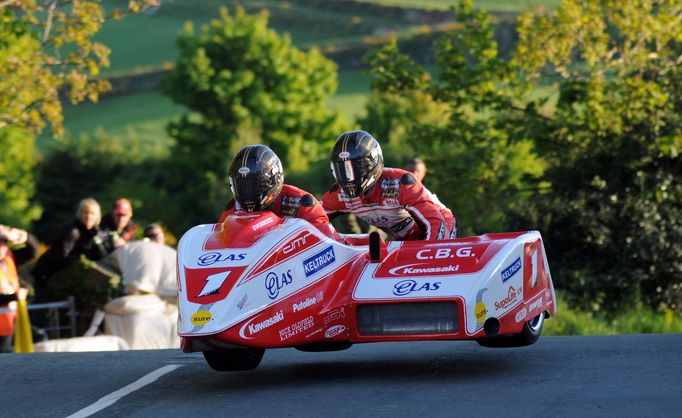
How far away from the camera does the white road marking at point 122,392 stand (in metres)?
9.26

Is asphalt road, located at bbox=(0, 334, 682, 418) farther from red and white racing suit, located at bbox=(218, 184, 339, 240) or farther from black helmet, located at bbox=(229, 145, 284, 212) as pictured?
black helmet, located at bbox=(229, 145, 284, 212)

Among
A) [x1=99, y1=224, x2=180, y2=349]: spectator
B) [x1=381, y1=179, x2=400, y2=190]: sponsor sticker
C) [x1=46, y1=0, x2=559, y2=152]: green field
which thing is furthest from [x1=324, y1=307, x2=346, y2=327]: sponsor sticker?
[x1=46, y1=0, x2=559, y2=152]: green field

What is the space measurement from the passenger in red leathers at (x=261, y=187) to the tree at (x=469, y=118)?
13020 mm

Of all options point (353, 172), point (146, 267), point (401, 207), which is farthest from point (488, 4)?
point (353, 172)

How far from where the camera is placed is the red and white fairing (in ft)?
31.8

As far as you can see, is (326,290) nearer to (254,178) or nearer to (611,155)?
(254,178)

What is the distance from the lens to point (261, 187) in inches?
427

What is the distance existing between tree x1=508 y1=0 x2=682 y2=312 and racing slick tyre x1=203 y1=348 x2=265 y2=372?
1184 cm

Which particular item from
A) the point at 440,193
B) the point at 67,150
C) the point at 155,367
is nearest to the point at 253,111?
the point at 67,150

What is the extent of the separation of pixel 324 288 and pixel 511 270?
133 cm

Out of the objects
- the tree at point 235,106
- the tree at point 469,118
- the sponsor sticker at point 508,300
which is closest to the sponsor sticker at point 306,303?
the sponsor sticker at point 508,300

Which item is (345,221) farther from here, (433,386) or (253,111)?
(253,111)

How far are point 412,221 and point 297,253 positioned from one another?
231cm

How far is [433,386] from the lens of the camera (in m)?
9.56
